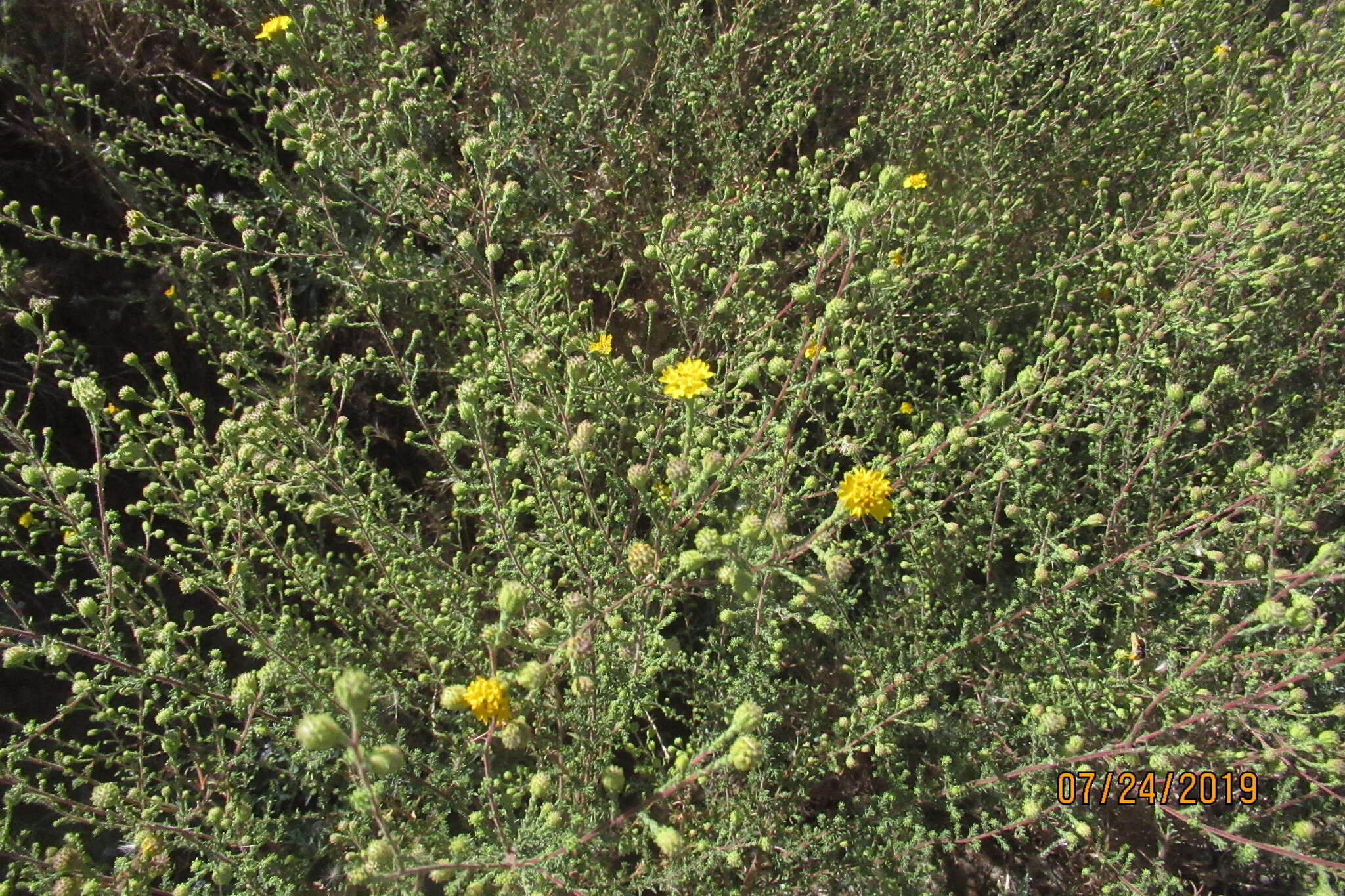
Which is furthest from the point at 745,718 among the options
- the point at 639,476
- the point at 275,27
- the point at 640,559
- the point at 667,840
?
the point at 275,27

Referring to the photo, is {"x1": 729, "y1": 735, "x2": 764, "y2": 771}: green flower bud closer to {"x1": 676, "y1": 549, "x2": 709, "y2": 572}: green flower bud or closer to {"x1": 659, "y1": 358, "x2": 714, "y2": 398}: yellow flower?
{"x1": 676, "y1": 549, "x2": 709, "y2": 572}: green flower bud

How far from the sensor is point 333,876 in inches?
94.6

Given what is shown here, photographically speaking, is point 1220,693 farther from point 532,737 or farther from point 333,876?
point 333,876

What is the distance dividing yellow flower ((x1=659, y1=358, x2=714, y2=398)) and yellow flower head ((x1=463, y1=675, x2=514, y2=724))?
2.67 feet

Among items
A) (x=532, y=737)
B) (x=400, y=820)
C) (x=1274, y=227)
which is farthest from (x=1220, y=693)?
(x=400, y=820)

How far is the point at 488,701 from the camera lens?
6.03ft

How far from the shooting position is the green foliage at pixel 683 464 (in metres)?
2.00

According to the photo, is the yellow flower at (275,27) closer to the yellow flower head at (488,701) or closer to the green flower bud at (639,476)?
the green flower bud at (639,476)

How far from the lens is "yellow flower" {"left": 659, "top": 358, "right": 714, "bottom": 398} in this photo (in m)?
1.97

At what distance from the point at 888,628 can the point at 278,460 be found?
191 centimetres

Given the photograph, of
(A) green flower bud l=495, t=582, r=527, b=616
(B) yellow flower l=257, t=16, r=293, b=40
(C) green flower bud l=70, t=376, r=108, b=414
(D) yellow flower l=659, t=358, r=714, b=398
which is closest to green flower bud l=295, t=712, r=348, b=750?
(A) green flower bud l=495, t=582, r=527, b=616

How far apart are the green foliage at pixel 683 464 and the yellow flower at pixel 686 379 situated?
122mm

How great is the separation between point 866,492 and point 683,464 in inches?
18.7

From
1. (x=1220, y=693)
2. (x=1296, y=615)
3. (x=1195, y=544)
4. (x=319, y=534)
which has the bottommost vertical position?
(x=1220, y=693)
